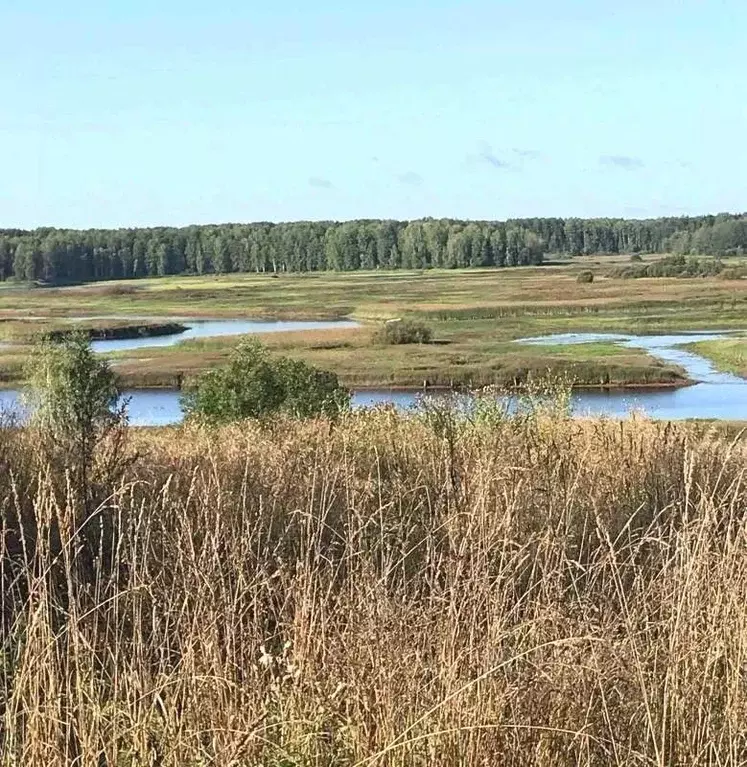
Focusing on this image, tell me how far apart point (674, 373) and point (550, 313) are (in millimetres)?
33469

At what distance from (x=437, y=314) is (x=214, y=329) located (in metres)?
15.0

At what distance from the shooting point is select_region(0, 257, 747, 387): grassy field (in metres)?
46.9

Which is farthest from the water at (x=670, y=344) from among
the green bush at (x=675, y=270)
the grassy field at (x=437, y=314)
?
the green bush at (x=675, y=270)

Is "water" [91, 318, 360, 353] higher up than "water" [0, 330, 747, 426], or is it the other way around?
"water" [91, 318, 360, 353]

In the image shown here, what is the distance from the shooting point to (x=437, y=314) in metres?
76.9

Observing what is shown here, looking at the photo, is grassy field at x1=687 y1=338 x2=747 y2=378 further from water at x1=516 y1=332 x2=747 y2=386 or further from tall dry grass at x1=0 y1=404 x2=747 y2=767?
tall dry grass at x1=0 y1=404 x2=747 y2=767

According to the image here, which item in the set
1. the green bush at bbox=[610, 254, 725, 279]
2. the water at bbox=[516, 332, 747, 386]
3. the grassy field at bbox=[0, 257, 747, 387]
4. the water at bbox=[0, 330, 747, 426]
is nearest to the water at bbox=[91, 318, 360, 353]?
the grassy field at bbox=[0, 257, 747, 387]

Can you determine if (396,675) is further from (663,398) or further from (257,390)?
(663,398)

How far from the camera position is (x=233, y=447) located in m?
10.6

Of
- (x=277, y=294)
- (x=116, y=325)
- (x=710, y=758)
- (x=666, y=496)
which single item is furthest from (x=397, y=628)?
(x=277, y=294)

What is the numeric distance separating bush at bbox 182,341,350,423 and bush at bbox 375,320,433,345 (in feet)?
129

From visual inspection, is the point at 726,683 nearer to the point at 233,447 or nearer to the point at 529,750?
the point at 529,750

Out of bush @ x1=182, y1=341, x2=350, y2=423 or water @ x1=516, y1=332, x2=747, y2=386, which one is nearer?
bush @ x1=182, y1=341, x2=350, y2=423

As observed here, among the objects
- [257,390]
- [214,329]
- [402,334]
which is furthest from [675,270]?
[257,390]
